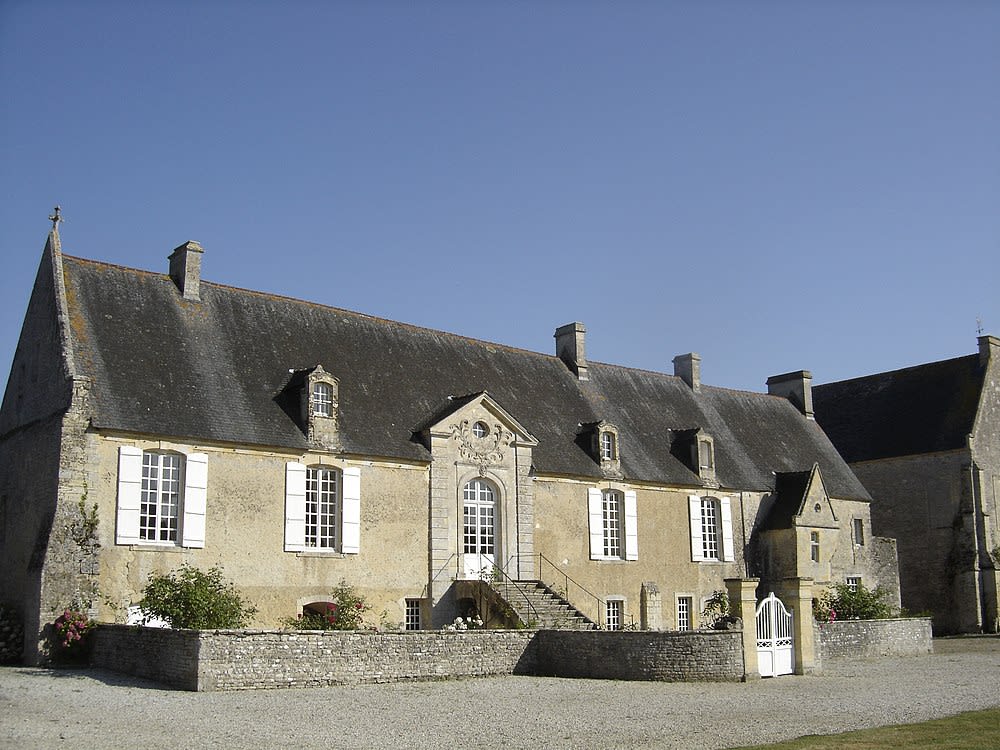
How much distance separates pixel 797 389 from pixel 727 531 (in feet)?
30.6

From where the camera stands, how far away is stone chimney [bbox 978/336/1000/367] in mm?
36219

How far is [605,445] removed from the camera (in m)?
26.9

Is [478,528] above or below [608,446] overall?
below

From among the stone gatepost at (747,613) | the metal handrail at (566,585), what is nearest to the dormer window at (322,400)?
the metal handrail at (566,585)

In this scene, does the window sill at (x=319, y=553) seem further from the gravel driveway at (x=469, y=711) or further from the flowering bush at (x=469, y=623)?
the gravel driveway at (x=469, y=711)

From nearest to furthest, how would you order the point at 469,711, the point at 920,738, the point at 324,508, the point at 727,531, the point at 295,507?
the point at 920,738 < the point at 469,711 < the point at 295,507 < the point at 324,508 < the point at 727,531

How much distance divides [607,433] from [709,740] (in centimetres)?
1584

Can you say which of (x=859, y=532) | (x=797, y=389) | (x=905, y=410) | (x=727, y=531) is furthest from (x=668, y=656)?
(x=905, y=410)

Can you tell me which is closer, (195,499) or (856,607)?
(195,499)

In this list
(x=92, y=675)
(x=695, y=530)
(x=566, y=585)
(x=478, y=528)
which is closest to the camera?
(x=92, y=675)

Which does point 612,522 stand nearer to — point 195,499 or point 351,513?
point 351,513

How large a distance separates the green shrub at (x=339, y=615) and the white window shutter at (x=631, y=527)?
7935 mm

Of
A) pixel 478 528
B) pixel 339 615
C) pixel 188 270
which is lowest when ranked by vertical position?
pixel 339 615

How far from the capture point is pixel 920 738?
1116 cm
